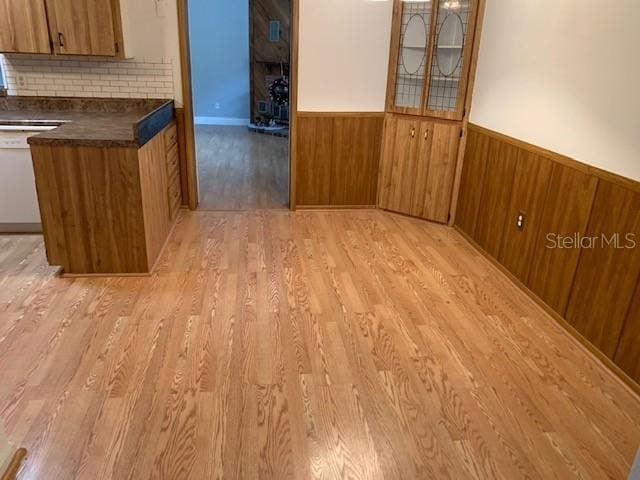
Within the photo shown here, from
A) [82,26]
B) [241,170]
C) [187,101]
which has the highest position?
[82,26]

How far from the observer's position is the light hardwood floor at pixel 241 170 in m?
4.86

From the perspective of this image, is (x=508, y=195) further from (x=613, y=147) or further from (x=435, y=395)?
(x=435, y=395)

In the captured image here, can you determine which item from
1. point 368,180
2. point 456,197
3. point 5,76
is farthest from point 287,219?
point 5,76

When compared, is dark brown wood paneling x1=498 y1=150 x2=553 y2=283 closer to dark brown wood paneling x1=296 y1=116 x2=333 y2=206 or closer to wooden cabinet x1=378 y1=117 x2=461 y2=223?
wooden cabinet x1=378 y1=117 x2=461 y2=223

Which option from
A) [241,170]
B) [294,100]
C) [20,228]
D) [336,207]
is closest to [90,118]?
[20,228]

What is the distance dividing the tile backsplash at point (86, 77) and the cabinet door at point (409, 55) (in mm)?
1950

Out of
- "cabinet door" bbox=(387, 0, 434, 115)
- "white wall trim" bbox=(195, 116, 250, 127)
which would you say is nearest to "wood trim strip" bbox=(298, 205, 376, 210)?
"cabinet door" bbox=(387, 0, 434, 115)

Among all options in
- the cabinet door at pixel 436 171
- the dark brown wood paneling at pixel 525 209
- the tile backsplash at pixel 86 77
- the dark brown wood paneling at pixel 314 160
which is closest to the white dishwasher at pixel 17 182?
the tile backsplash at pixel 86 77

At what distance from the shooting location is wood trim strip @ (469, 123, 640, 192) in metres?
2.30

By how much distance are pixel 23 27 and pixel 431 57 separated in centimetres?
313

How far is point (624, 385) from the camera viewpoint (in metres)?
2.31

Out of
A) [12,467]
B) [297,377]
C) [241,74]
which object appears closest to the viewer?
[12,467]

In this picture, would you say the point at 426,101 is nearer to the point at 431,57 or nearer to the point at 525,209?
the point at 431,57

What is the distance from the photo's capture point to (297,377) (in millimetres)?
2293
